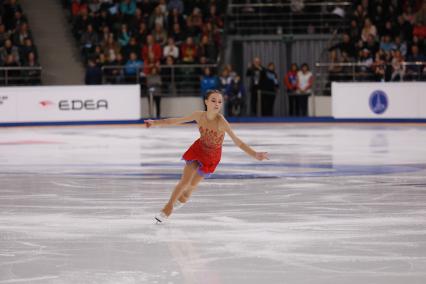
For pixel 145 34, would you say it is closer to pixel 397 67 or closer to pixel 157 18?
pixel 157 18

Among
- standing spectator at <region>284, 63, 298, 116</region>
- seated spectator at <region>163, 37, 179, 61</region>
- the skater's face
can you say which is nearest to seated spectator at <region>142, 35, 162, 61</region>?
seated spectator at <region>163, 37, 179, 61</region>

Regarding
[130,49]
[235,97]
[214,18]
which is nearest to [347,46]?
[235,97]

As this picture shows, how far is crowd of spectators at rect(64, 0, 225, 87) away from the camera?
24.4 metres

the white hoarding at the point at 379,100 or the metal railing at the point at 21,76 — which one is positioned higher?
the metal railing at the point at 21,76

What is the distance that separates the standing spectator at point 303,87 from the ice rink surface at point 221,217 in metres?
7.63

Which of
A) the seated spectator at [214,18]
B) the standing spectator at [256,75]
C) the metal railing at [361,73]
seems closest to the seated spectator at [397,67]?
the metal railing at [361,73]

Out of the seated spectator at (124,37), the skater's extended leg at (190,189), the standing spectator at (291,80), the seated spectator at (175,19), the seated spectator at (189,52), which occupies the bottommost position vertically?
the skater's extended leg at (190,189)

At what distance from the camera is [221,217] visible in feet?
28.6

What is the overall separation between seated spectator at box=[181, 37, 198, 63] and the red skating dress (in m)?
16.4

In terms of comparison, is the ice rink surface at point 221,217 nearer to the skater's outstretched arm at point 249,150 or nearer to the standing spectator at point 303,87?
the skater's outstretched arm at point 249,150

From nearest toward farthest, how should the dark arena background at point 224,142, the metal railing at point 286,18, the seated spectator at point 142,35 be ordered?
Result: the dark arena background at point 224,142
the seated spectator at point 142,35
the metal railing at point 286,18

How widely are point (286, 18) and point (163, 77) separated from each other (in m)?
3.97

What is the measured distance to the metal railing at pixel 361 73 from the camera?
75.7 ft

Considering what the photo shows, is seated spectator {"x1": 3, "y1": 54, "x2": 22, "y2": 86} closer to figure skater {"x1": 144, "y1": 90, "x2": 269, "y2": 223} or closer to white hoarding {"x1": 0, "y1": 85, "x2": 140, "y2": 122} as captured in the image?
white hoarding {"x1": 0, "y1": 85, "x2": 140, "y2": 122}
